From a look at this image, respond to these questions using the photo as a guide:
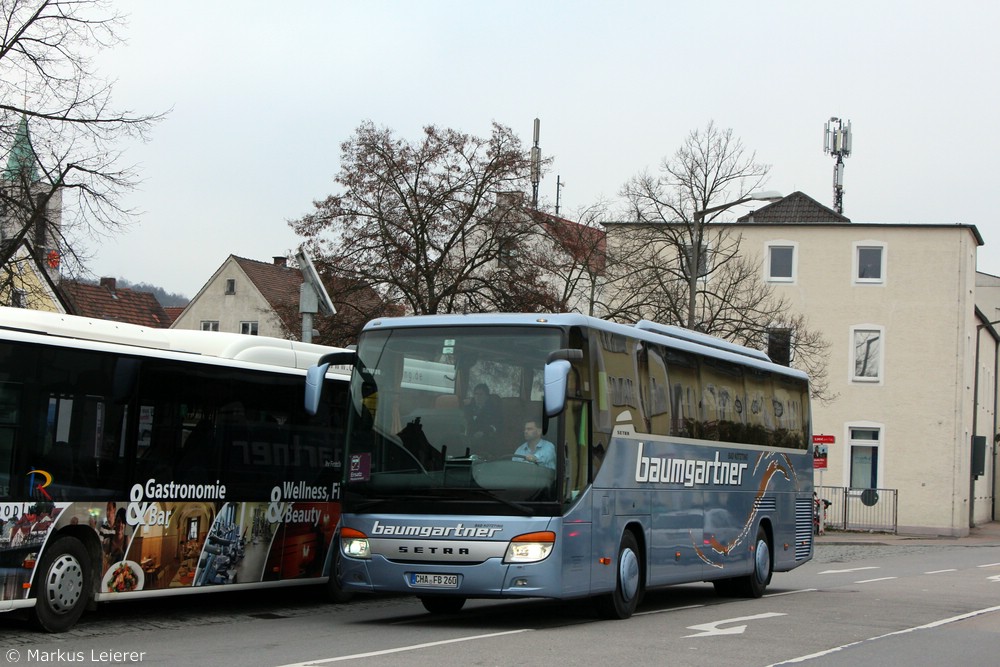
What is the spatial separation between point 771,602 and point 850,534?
29.5m

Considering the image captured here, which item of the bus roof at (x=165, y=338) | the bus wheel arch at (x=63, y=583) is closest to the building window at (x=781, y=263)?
the bus roof at (x=165, y=338)

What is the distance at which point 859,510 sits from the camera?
49.8m

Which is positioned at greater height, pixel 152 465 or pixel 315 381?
pixel 315 381

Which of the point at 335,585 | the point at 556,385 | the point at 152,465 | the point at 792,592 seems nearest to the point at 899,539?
the point at 792,592

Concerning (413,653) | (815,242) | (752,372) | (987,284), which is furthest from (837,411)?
(413,653)

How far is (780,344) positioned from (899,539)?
8.05 metres

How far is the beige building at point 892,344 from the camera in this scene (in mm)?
51094

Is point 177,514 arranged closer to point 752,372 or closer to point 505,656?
point 505,656

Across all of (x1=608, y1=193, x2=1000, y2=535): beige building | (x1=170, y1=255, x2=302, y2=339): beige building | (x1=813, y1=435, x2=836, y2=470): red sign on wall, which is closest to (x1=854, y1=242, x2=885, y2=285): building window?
(x1=608, y1=193, x2=1000, y2=535): beige building

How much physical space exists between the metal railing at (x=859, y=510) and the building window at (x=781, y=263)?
920cm

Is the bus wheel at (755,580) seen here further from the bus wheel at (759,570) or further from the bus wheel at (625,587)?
the bus wheel at (625,587)

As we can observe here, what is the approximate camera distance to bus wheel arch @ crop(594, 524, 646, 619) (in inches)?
544

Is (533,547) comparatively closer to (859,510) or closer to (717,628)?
(717,628)

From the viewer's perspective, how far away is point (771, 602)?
17609mm
